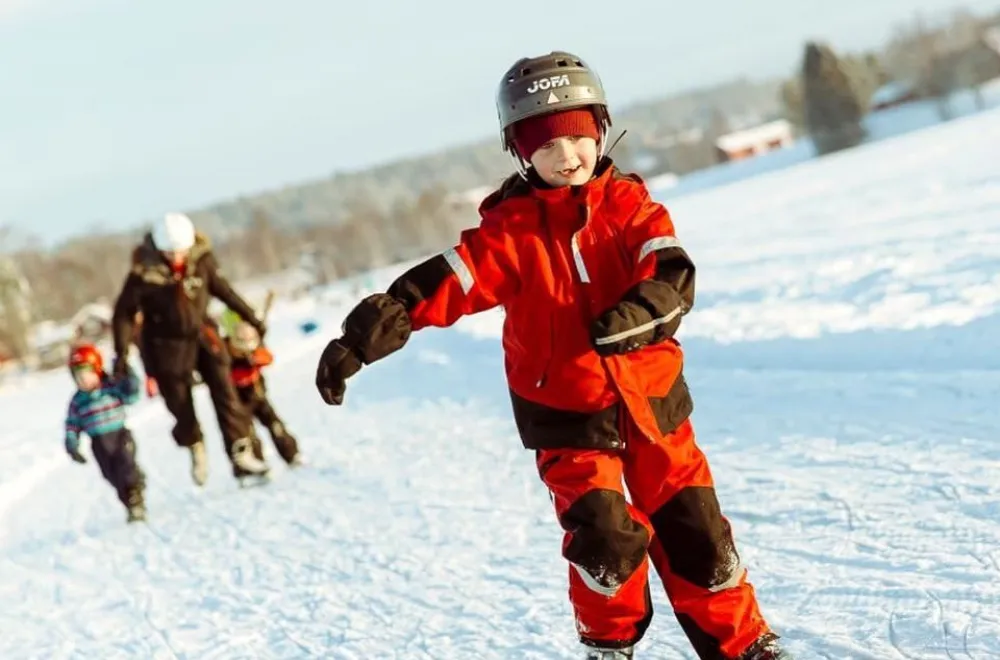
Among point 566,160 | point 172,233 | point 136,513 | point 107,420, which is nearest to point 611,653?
point 566,160

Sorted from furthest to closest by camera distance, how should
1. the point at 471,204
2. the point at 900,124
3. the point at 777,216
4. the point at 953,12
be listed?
1. the point at 471,204
2. the point at 953,12
3. the point at 900,124
4. the point at 777,216

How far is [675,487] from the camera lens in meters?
2.84

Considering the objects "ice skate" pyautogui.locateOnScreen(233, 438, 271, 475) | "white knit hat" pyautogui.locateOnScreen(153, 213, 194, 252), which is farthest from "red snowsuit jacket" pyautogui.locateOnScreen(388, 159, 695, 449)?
"ice skate" pyautogui.locateOnScreen(233, 438, 271, 475)

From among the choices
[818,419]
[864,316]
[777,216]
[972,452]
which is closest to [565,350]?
[972,452]

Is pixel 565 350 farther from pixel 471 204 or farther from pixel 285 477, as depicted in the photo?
pixel 471 204

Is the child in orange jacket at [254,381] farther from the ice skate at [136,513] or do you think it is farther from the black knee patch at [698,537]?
the black knee patch at [698,537]

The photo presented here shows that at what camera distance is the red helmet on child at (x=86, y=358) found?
731cm

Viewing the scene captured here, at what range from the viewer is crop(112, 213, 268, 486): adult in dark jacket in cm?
715

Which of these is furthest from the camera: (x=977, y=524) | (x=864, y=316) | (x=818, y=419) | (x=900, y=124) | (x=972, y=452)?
(x=900, y=124)

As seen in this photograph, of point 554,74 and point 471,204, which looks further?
point 471,204

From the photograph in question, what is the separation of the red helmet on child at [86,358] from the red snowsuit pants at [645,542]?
5330 mm

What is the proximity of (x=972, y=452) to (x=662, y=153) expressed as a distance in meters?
158

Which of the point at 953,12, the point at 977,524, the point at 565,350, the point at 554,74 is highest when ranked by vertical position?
the point at 953,12

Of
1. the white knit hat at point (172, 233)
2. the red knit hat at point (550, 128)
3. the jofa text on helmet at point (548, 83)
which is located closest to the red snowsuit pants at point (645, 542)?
the red knit hat at point (550, 128)
